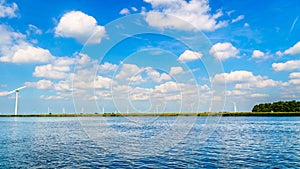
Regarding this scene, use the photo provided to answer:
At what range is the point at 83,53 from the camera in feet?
106

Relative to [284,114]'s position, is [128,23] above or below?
above

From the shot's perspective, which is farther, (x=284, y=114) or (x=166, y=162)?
(x=284, y=114)

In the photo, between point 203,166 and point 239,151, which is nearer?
point 203,166

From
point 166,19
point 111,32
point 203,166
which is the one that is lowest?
point 203,166

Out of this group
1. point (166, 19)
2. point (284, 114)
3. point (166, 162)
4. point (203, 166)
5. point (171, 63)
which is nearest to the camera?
point (203, 166)

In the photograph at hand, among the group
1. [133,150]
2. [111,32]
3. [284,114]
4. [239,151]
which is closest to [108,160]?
[133,150]

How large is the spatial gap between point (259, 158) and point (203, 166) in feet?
25.1

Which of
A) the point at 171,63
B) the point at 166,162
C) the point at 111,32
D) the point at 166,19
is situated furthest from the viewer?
the point at 171,63

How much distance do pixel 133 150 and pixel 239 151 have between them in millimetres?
12971

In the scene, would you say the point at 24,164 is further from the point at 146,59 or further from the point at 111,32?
the point at 146,59

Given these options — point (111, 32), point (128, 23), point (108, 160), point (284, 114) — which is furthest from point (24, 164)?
point (284, 114)

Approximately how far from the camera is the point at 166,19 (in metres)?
39.4

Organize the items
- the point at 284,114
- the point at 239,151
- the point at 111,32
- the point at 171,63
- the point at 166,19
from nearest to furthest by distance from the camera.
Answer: the point at 111,32 → the point at 239,151 → the point at 166,19 → the point at 171,63 → the point at 284,114

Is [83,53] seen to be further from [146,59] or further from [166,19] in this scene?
[146,59]
